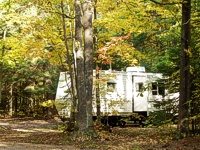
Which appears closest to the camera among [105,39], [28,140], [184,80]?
[184,80]

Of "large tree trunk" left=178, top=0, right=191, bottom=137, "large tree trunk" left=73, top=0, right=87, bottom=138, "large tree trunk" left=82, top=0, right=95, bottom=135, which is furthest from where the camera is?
"large tree trunk" left=82, top=0, right=95, bottom=135

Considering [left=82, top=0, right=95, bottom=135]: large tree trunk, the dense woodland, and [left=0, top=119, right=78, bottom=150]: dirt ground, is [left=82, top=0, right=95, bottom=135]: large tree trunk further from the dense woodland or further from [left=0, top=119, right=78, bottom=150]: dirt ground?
[left=0, top=119, right=78, bottom=150]: dirt ground

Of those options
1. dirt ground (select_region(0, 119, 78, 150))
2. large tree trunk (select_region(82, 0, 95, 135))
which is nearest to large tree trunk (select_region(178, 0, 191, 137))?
large tree trunk (select_region(82, 0, 95, 135))

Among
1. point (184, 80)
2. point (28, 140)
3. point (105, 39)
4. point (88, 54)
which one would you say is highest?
point (105, 39)

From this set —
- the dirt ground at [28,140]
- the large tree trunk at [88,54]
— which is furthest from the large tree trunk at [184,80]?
the dirt ground at [28,140]

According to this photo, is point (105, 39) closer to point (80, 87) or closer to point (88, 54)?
point (88, 54)

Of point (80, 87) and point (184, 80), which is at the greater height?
point (184, 80)

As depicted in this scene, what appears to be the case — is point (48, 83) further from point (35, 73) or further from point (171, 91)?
point (171, 91)

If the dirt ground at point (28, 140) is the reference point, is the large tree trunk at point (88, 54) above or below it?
above

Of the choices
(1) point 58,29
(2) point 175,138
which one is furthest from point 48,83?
(2) point 175,138

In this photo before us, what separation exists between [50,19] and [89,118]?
4365 mm

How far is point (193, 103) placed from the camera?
1130 cm

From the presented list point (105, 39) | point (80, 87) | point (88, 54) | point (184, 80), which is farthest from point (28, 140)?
point (105, 39)

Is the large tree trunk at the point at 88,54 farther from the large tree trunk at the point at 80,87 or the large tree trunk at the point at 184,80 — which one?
the large tree trunk at the point at 184,80
